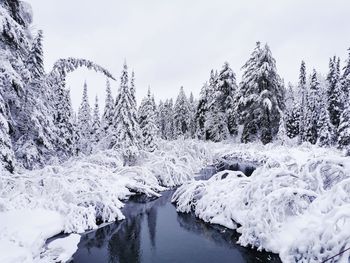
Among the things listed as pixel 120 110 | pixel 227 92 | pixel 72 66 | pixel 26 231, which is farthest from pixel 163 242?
pixel 227 92

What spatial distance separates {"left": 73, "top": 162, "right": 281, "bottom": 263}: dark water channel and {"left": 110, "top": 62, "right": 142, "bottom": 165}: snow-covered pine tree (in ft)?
29.8

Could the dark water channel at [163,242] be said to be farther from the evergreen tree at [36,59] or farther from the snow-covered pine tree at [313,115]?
the snow-covered pine tree at [313,115]

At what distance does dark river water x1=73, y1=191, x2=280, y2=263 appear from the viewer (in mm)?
8625

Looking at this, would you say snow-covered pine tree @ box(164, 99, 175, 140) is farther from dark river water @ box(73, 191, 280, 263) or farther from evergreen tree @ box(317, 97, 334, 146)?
dark river water @ box(73, 191, 280, 263)

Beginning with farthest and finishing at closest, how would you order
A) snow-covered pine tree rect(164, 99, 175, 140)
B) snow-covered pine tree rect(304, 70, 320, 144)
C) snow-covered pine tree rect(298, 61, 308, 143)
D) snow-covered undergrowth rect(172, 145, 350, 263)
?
1. snow-covered pine tree rect(164, 99, 175, 140)
2. snow-covered pine tree rect(298, 61, 308, 143)
3. snow-covered pine tree rect(304, 70, 320, 144)
4. snow-covered undergrowth rect(172, 145, 350, 263)

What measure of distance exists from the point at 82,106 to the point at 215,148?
23.1 meters

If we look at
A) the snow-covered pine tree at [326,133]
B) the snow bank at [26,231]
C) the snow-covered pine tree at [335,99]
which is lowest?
the snow bank at [26,231]

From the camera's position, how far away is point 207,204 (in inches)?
480

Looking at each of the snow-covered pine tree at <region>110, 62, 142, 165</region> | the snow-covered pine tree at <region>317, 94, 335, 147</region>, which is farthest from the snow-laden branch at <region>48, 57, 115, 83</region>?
the snow-covered pine tree at <region>317, 94, 335, 147</region>

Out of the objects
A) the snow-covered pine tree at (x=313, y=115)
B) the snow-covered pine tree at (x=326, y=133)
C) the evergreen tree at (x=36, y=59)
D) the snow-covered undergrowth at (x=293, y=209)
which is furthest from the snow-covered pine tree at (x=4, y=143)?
the snow-covered pine tree at (x=313, y=115)

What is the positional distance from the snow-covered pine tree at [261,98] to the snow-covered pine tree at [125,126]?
42.2 ft

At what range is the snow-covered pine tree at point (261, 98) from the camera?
29.7m

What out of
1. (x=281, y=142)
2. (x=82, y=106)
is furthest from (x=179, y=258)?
(x=82, y=106)

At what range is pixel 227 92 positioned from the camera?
37219mm
